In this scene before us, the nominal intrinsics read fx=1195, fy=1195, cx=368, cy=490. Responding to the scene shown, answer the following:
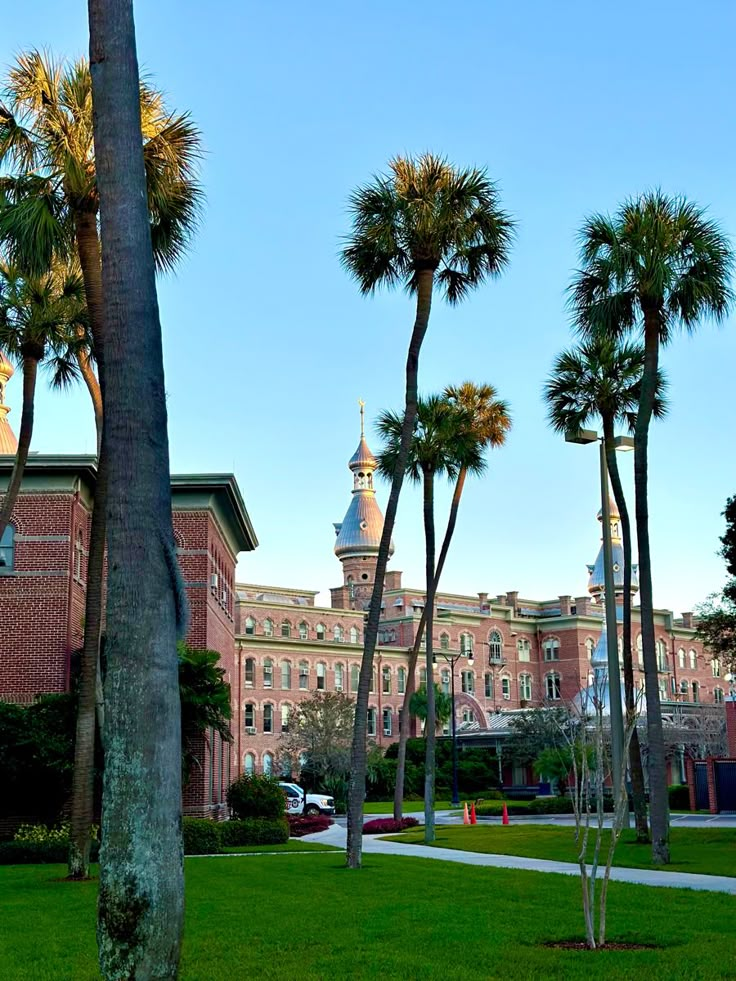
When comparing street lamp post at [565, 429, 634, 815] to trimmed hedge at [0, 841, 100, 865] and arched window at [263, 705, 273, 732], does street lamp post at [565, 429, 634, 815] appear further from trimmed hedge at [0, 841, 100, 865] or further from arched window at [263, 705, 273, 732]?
arched window at [263, 705, 273, 732]

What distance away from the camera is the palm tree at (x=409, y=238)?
25234 mm

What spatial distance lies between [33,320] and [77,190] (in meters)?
5.16

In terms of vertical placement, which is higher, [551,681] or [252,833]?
[551,681]

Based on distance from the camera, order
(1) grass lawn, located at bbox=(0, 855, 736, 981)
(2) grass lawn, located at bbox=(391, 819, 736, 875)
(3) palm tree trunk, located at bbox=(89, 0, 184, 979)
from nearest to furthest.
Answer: (3) palm tree trunk, located at bbox=(89, 0, 184, 979)
(1) grass lawn, located at bbox=(0, 855, 736, 981)
(2) grass lawn, located at bbox=(391, 819, 736, 875)

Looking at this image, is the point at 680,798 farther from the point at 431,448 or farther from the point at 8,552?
the point at 8,552

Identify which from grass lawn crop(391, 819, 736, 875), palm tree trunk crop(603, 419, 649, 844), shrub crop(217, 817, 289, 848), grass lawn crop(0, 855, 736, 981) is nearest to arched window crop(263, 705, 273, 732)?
grass lawn crop(391, 819, 736, 875)

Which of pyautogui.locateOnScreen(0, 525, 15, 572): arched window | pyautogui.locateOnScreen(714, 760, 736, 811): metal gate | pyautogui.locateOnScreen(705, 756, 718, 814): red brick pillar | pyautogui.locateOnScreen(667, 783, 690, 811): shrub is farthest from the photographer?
pyautogui.locateOnScreen(667, 783, 690, 811): shrub

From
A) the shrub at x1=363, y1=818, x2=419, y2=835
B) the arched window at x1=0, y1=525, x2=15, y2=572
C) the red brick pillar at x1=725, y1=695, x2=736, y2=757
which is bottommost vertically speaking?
the shrub at x1=363, y1=818, x2=419, y2=835

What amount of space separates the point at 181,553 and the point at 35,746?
927cm

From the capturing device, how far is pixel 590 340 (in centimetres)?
3183

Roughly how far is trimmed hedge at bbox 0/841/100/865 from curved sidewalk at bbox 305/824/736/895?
7.52 m

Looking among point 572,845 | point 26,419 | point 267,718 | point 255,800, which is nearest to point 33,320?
point 26,419

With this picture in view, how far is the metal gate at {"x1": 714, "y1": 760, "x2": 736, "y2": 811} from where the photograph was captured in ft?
160

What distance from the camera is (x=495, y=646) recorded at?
11175cm
